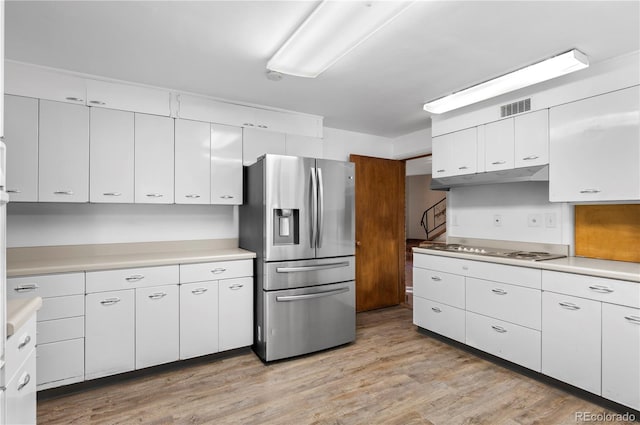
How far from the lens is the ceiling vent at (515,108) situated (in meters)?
2.96

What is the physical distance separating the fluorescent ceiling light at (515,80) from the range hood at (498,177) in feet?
2.28

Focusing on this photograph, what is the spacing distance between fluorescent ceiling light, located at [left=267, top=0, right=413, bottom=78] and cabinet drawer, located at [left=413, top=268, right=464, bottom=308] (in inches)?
90.8

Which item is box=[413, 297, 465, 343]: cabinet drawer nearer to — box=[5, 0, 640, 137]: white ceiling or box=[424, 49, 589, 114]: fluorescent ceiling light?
box=[424, 49, 589, 114]: fluorescent ceiling light

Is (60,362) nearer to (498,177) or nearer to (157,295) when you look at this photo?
(157,295)

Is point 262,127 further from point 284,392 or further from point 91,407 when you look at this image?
point 91,407

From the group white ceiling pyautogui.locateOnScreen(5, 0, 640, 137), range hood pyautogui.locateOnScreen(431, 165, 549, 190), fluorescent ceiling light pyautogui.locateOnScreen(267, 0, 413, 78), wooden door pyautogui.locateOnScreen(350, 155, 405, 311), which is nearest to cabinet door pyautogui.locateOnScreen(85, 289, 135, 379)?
white ceiling pyautogui.locateOnScreen(5, 0, 640, 137)

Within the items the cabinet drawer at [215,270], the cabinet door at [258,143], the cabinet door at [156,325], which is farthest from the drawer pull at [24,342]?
the cabinet door at [258,143]

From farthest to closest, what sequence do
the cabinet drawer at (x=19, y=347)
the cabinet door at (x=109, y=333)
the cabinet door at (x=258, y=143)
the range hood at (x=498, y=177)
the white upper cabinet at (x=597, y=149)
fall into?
the cabinet door at (x=258, y=143) → the range hood at (x=498, y=177) → the cabinet door at (x=109, y=333) → the white upper cabinet at (x=597, y=149) → the cabinet drawer at (x=19, y=347)

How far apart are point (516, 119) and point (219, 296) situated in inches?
123

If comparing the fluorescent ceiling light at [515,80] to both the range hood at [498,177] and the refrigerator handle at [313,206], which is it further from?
the refrigerator handle at [313,206]

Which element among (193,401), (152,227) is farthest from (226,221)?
(193,401)

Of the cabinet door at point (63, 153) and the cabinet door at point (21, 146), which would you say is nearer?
the cabinet door at point (21, 146)

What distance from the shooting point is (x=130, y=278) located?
8.73 feet

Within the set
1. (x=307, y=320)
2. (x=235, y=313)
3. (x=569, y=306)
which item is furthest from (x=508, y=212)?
(x=235, y=313)
